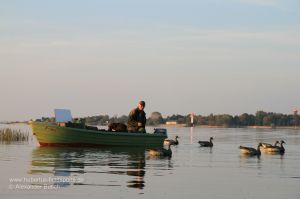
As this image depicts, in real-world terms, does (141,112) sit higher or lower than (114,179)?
higher

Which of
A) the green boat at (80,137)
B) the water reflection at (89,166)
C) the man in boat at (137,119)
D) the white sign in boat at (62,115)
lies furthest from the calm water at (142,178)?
the white sign in boat at (62,115)

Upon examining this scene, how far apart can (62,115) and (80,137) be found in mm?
2412

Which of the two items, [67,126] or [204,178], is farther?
[67,126]

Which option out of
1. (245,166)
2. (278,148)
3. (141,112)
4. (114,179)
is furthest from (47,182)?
(278,148)

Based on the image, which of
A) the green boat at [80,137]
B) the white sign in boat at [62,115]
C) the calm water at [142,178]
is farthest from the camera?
the white sign in boat at [62,115]

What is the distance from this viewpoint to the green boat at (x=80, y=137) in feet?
115

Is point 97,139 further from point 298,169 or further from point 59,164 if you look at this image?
point 298,169

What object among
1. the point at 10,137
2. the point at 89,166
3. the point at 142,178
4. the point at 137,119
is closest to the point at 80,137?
the point at 137,119

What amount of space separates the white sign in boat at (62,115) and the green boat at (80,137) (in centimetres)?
107

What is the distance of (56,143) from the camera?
115 ft

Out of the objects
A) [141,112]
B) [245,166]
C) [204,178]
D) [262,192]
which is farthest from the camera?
[141,112]

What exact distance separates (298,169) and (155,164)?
5.64m

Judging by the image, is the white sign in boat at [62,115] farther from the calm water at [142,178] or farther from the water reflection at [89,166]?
the calm water at [142,178]

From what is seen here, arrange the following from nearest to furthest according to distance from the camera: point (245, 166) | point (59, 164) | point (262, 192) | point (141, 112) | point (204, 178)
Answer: point (262, 192) → point (204, 178) → point (59, 164) → point (245, 166) → point (141, 112)
